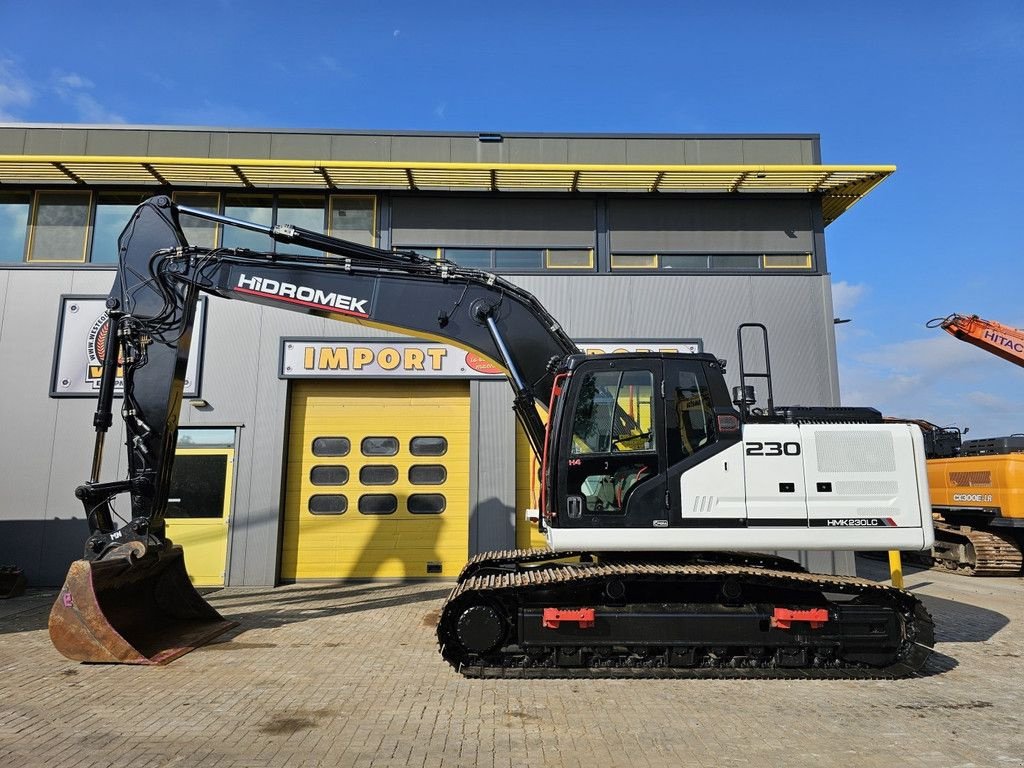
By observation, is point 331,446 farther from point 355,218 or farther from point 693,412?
point 693,412

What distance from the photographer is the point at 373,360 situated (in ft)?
37.0

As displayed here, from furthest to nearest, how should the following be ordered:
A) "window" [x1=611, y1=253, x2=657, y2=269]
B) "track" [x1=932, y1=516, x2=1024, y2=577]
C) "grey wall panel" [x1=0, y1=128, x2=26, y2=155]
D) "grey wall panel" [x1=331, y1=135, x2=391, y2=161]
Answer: "track" [x1=932, y1=516, x2=1024, y2=577] → "grey wall panel" [x1=331, y1=135, x2=391, y2=161] → "window" [x1=611, y1=253, x2=657, y2=269] → "grey wall panel" [x1=0, y1=128, x2=26, y2=155]

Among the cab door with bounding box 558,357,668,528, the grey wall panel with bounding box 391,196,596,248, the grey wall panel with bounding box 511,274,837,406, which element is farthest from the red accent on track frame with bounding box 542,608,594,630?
the grey wall panel with bounding box 391,196,596,248

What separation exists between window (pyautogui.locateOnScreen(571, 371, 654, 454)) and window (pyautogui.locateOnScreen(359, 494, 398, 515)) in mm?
5955

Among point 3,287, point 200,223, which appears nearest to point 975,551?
point 200,223

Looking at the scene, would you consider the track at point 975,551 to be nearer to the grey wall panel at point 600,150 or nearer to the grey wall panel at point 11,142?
the grey wall panel at point 600,150

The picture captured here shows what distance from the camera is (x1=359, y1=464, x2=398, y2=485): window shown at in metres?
11.2

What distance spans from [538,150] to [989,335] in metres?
11.4

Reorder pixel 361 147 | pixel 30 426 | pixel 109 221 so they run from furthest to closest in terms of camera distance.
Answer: pixel 361 147 → pixel 109 221 → pixel 30 426

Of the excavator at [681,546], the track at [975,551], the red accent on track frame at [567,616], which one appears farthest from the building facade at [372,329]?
the red accent on track frame at [567,616]

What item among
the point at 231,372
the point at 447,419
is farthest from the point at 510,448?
the point at 231,372

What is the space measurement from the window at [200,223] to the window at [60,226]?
1636 mm

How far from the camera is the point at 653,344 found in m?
11.5

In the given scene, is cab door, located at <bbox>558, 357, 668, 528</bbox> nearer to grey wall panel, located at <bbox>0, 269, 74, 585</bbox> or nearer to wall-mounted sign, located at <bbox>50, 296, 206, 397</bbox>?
wall-mounted sign, located at <bbox>50, 296, 206, 397</bbox>
